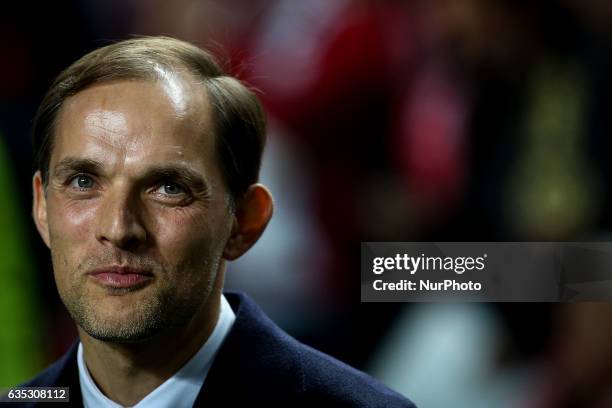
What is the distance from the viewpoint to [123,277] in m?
1.40

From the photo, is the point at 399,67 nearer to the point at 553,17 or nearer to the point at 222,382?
the point at 553,17

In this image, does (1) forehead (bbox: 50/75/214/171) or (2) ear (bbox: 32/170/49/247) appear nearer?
(1) forehead (bbox: 50/75/214/171)

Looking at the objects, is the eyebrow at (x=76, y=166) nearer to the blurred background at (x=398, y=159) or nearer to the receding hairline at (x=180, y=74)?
the receding hairline at (x=180, y=74)

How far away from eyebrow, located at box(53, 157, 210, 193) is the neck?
17 centimetres

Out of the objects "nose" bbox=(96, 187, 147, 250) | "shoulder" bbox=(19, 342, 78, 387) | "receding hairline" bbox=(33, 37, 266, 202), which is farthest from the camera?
"shoulder" bbox=(19, 342, 78, 387)

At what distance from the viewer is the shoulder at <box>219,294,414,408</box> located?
1.53 meters

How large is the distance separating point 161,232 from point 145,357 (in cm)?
20

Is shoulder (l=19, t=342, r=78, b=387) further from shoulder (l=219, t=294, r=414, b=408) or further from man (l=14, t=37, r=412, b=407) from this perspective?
shoulder (l=219, t=294, r=414, b=408)

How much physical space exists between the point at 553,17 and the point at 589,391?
2.19 ft

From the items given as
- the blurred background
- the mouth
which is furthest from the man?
the blurred background

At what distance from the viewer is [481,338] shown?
1.93 metres

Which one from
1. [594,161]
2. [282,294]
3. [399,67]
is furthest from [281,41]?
[594,161]

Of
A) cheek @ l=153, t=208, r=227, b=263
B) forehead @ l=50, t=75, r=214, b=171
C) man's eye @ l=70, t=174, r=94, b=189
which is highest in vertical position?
forehead @ l=50, t=75, r=214, b=171

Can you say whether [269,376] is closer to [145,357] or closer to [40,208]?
[145,357]
